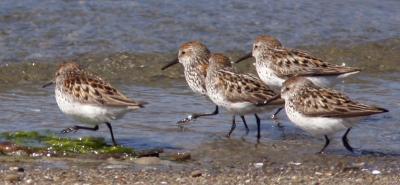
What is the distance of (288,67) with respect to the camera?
1244cm

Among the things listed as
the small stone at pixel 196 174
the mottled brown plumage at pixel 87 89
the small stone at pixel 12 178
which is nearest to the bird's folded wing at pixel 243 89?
the mottled brown plumage at pixel 87 89

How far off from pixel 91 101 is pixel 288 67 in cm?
323

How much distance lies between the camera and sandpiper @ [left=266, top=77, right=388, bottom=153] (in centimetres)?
973

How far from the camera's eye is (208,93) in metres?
11.5

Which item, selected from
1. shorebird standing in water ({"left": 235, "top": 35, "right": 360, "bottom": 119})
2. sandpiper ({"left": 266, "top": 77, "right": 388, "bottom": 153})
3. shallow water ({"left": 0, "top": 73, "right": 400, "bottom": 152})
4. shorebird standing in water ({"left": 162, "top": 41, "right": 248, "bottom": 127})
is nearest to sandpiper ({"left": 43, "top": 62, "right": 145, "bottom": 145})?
shallow water ({"left": 0, "top": 73, "right": 400, "bottom": 152})

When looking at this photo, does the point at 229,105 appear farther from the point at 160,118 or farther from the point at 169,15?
the point at 169,15

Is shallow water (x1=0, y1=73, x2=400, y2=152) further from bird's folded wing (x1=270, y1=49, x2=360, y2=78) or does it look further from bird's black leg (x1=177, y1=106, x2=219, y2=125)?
bird's folded wing (x1=270, y1=49, x2=360, y2=78)

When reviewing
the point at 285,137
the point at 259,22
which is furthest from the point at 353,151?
the point at 259,22

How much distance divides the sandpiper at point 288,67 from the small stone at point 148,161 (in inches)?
131

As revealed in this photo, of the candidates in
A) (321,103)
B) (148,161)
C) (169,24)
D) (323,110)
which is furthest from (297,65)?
(169,24)

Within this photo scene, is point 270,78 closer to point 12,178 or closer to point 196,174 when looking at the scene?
point 196,174

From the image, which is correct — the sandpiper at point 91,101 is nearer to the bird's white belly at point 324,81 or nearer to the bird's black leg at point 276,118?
the bird's black leg at point 276,118

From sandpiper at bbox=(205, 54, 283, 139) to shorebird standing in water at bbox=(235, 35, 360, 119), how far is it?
971mm

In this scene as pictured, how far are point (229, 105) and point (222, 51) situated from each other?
439 centimetres
